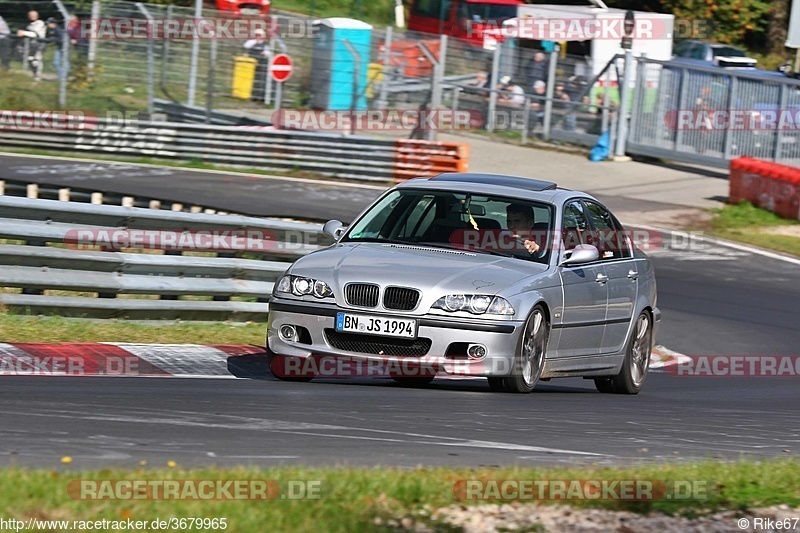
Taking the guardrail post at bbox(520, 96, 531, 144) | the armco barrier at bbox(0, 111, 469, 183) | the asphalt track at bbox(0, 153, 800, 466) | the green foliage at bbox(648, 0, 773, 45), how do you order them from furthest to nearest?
the green foliage at bbox(648, 0, 773, 45) → the guardrail post at bbox(520, 96, 531, 144) → the armco barrier at bbox(0, 111, 469, 183) → the asphalt track at bbox(0, 153, 800, 466)

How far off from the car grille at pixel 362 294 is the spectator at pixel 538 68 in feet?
77.2

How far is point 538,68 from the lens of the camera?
31.3 m

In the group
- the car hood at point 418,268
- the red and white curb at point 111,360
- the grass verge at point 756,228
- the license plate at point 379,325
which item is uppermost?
the car hood at point 418,268

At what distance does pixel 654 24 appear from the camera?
117ft

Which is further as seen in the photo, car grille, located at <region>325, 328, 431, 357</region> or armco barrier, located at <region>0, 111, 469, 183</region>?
armco barrier, located at <region>0, 111, 469, 183</region>

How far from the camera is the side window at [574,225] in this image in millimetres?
9492

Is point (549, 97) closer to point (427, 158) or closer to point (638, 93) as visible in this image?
point (638, 93)

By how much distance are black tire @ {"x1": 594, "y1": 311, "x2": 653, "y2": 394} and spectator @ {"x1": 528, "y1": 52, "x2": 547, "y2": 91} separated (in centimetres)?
2102

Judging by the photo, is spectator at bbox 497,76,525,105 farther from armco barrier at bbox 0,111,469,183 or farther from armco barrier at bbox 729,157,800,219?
armco barrier at bbox 729,157,800,219

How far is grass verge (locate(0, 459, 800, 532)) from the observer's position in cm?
452

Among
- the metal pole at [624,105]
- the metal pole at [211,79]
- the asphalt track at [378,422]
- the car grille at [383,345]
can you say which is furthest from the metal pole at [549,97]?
the car grille at [383,345]

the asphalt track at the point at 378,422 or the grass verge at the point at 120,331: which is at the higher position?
the asphalt track at the point at 378,422

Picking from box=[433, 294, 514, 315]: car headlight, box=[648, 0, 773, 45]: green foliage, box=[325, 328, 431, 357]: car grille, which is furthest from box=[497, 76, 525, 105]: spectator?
box=[325, 328, 431, 357]: car grille

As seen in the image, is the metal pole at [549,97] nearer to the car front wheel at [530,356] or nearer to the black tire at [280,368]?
the car front wheel at [530,356]
